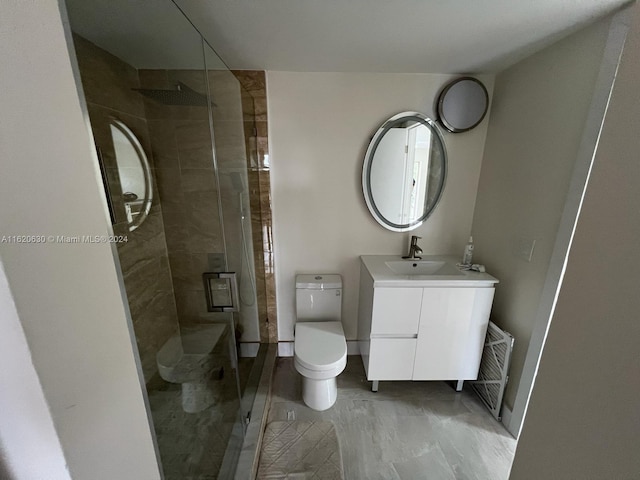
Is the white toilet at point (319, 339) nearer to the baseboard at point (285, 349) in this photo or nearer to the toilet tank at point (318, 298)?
the toilet tank at point (318, 298)

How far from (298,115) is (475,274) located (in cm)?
166

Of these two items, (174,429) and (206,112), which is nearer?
(174,429)

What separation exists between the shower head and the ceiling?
0.11m

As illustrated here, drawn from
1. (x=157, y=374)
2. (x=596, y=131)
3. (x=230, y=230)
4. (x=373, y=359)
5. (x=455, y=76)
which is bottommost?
(x=373, y=359)

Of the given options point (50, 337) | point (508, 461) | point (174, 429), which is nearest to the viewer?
point (50, 337)

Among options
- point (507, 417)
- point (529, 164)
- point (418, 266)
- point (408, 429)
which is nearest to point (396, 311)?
point (418, 266)

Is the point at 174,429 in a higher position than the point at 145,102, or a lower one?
lower

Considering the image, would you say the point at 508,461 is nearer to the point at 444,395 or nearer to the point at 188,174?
the point at 444,395

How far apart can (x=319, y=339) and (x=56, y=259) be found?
154 cm

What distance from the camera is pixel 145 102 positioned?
1.43 meters

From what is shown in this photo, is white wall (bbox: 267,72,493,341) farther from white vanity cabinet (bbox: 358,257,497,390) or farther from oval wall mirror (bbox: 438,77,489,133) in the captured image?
white vanity cabinet (bbox: 358,257,497,390)

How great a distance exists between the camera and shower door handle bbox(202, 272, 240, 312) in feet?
5.09

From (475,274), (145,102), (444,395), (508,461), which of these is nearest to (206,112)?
(145,102)

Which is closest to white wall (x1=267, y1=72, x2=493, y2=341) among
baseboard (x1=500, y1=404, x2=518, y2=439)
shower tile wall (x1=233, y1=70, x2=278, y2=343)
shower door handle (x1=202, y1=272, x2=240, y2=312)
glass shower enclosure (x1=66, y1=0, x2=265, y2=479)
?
shower tile wall (x1=233, y1=70, x2=278, y2=343)
